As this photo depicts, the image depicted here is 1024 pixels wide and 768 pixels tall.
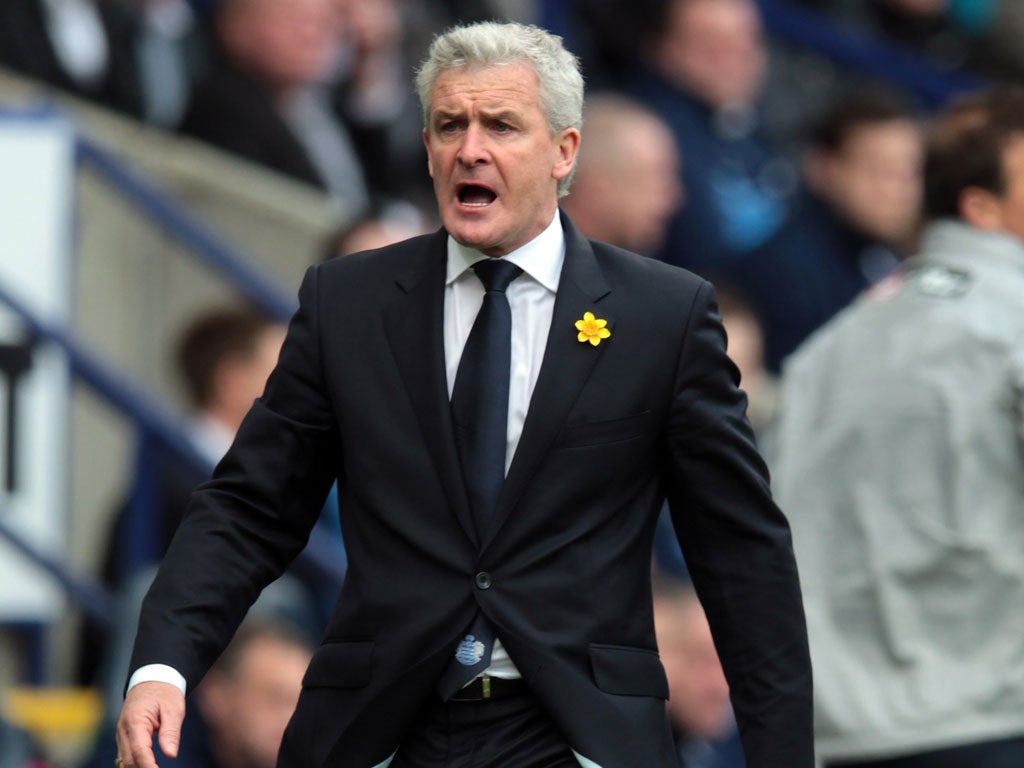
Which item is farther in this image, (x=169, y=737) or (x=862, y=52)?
(x=862, y=52)

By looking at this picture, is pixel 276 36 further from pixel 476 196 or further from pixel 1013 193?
pixel 476 196

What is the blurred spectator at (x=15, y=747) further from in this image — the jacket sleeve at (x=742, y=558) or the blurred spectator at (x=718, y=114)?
the blurred spectator at (x=718, y=114)

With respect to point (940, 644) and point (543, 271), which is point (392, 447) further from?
point (940, 644)

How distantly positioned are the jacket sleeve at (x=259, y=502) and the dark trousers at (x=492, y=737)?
361mm

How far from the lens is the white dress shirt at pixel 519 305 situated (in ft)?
11.3

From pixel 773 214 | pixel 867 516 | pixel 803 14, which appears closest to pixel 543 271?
pixel 867 516

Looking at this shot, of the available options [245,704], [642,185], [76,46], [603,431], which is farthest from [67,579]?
[603,431]

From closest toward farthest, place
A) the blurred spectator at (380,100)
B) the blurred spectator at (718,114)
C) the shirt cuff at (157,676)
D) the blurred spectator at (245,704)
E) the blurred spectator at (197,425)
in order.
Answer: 1. the shirt cuff at (157,676)
2. the blurred spectator at (245,704)
3. the blurred spectator at (197,425)
4. the blurred spectator at (380,100)
5. the blurred spectator at (718,114)

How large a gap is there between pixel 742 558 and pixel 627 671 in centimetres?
26

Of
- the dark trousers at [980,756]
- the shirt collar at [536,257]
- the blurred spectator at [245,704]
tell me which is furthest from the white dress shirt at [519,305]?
the blurred spectator at [245,704]

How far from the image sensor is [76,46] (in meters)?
7.77

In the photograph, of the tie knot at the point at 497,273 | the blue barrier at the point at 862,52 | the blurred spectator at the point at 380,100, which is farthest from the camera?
the blue barrier at the point at 862,52

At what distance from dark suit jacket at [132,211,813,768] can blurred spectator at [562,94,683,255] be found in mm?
4528

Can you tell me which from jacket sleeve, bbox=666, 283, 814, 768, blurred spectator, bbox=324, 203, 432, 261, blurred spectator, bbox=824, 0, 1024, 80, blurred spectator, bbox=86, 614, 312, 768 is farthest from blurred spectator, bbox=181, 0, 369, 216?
jacket sleeve, bbox=666, 283, 814, 768
